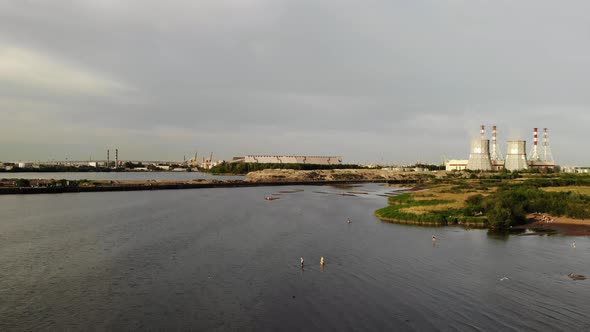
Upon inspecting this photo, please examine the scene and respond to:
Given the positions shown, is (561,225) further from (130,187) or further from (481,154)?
(481,154)

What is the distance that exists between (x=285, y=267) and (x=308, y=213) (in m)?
35.7

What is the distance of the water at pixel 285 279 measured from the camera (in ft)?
71.9

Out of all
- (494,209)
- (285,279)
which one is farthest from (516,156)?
(285,279)

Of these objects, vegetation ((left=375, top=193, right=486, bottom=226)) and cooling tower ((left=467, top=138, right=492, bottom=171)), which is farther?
cooling tower ((left=467, top=138, right=492, bottom=171))

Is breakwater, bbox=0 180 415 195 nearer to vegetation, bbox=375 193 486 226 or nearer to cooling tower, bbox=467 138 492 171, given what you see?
cooling tower, bbox=467 138 492 171

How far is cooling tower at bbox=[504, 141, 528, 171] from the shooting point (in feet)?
495

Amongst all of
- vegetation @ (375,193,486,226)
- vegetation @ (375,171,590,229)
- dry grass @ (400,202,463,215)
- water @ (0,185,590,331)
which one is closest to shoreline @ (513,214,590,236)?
vegetation @ (375,171,590,229)

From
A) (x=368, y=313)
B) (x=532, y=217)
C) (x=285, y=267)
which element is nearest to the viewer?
(x=368, y=313)

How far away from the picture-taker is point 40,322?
21328 mm

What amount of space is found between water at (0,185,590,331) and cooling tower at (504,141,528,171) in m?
121

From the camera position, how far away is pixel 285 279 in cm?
2911

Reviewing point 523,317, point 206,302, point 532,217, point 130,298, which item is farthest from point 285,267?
point 532,217

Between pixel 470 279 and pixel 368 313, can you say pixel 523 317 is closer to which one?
pixel 470 279

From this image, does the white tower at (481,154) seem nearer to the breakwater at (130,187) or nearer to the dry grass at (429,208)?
the breakwater at (130,187)
